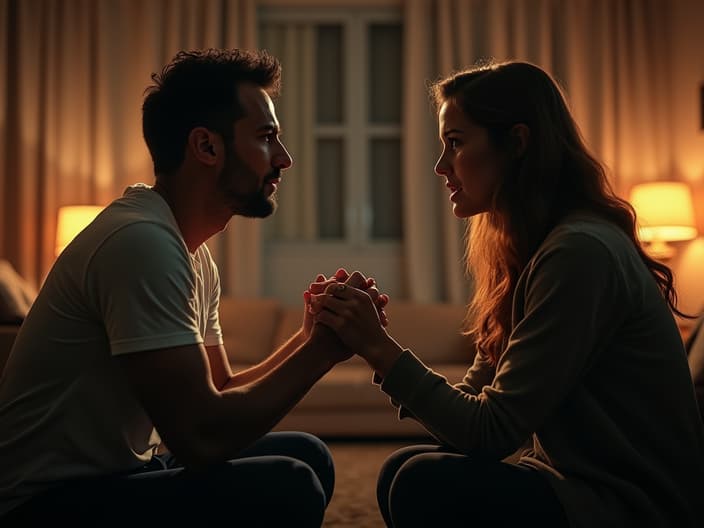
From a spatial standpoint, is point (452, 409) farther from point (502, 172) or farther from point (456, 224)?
point (456, 224)

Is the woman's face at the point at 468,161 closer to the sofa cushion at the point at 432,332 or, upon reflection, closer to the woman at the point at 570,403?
the woman at the point at 570,403

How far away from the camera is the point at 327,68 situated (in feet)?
17.2

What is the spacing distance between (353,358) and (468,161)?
297 centimetres

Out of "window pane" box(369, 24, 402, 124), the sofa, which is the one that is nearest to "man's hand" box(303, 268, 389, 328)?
the sofa

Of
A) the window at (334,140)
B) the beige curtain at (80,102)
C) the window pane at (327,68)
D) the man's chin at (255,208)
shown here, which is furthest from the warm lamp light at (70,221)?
the man's chin at (255,208)

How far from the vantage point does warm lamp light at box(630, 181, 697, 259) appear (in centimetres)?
443

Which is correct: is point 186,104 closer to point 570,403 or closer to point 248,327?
point 570,403

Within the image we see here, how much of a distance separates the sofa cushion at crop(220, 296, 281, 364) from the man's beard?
8.83 ft

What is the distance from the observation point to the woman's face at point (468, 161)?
1.47 meters

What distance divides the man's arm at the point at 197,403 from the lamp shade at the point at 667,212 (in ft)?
11.7

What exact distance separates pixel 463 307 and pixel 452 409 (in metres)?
3.40

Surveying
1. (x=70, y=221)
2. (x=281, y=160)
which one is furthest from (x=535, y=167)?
(x=70, y=221)

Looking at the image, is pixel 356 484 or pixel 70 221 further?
pixel 70 221

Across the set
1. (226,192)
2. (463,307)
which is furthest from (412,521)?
(463,307)
